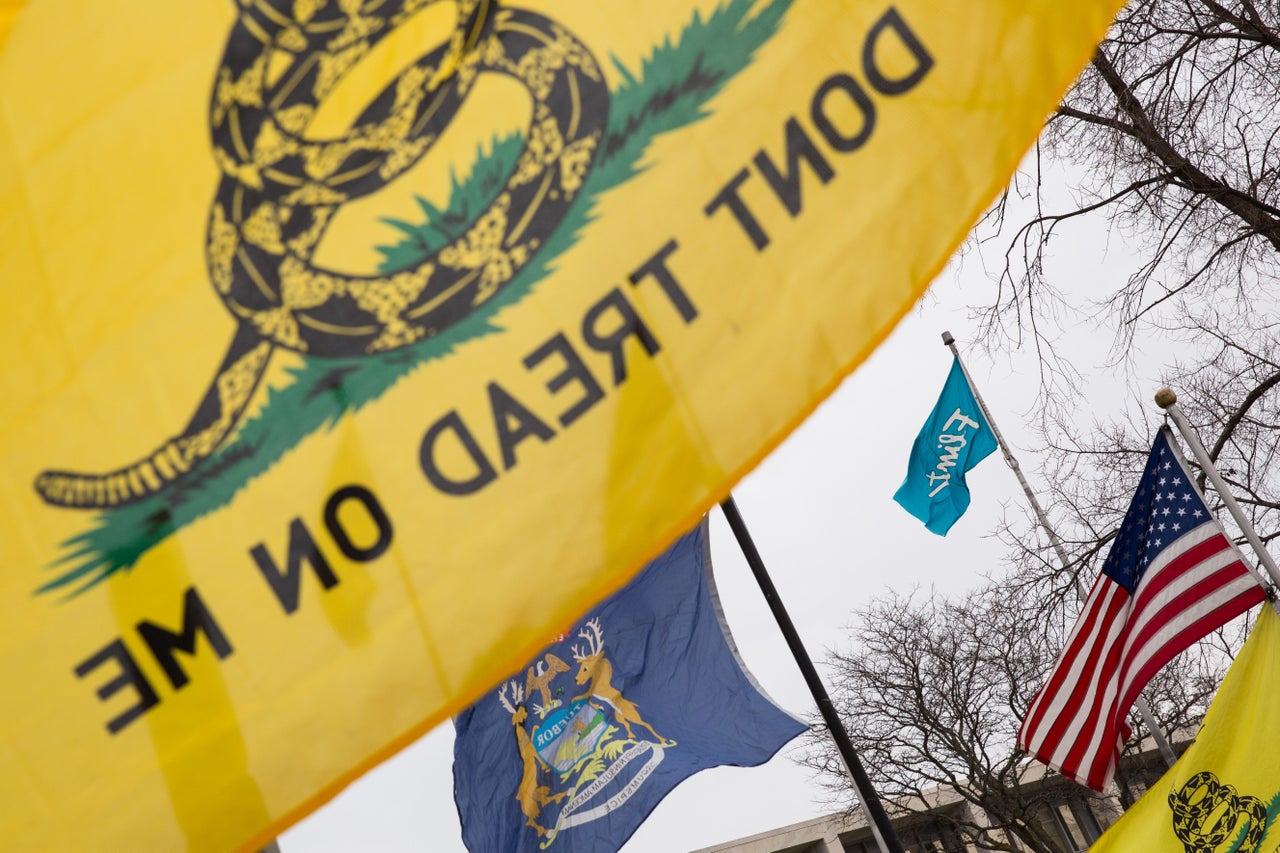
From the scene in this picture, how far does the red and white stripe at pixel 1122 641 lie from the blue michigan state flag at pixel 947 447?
9.30 metres

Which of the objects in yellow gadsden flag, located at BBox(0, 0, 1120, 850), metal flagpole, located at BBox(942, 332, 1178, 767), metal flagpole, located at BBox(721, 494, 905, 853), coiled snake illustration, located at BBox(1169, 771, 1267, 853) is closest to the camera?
yellow gadsden flag, located at BBox(0, 0, 1120, 850)

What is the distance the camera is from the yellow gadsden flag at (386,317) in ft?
5.71

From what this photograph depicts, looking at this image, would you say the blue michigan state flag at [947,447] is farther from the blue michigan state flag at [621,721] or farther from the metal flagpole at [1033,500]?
the blue michigan state flag at [621,721]

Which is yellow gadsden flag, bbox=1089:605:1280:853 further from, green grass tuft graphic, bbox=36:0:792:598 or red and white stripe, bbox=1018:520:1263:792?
green grass tuft graphic, bbox=36:0:792:598

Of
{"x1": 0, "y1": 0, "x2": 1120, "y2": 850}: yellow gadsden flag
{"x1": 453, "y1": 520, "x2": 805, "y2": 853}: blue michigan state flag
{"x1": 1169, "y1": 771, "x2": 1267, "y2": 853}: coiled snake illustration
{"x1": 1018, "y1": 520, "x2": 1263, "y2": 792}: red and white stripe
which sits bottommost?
{"x1": 1169, "y1": 771, "x2": 1267, "y2": 853}: coiled snake illustration

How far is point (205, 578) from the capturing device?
1.75 meters

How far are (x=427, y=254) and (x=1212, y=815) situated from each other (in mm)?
7299

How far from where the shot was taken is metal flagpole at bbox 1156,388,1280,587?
8820 mm

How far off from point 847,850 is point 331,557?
217 feet

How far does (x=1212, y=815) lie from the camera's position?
7.50 meters

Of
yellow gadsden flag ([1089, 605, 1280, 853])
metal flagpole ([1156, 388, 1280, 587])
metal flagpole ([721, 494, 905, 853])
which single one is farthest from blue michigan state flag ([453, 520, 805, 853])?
metal flagpole ([1156, 388, 1280, 587])

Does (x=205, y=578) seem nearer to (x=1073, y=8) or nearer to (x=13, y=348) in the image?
(x=13, y=348)

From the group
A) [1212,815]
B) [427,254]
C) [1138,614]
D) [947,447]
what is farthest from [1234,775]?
[947,447]

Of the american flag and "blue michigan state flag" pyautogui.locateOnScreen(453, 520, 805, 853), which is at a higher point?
"blue michigan state flag" pyautogui.locateOnScreen(453, 520, 805, 853)
